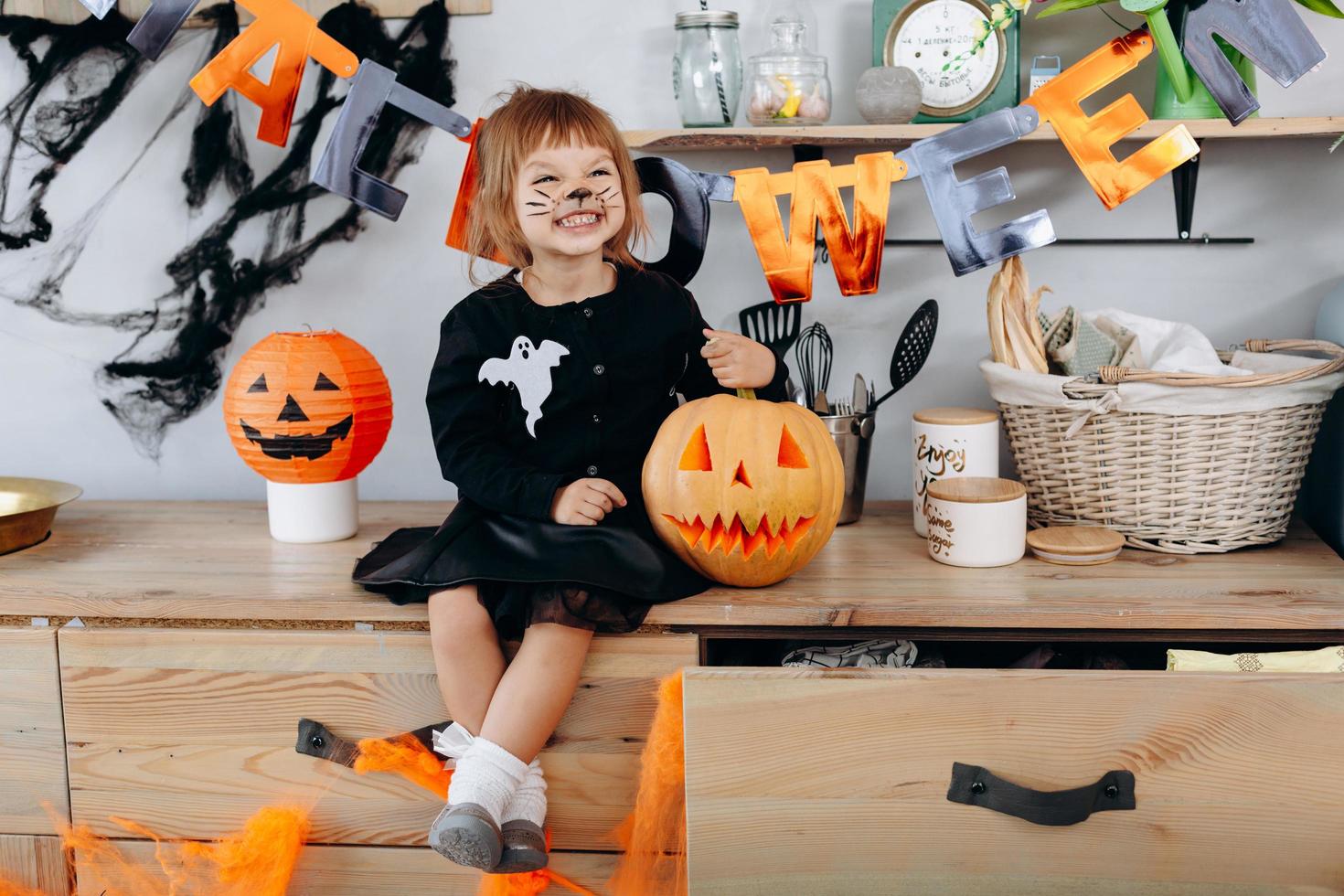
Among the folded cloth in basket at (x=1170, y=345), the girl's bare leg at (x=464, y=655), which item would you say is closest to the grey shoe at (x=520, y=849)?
the girl's bare leg at (x=464, y=655)

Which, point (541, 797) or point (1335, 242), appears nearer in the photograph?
point (541, 797)

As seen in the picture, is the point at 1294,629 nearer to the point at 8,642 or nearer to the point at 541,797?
the point at 541,797

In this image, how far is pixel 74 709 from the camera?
116 cm

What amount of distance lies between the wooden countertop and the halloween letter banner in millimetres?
353

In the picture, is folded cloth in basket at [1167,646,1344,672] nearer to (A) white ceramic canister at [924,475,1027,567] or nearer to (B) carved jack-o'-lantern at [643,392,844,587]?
(A) white ceramic canister at [924,475,1027,567]

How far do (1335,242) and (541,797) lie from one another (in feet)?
3.85

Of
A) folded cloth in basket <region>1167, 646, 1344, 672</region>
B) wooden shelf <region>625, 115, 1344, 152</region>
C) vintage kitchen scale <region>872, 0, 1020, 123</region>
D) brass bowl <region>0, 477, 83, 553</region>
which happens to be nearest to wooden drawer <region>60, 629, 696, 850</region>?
brass bowl <region>0, 477, 83, 553</region>

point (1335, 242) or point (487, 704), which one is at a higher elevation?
point (1335, 242)

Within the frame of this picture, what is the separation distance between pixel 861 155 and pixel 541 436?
486 mm

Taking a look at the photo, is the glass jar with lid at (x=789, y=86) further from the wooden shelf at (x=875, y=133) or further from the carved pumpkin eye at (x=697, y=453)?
the carved pumpkin eye at (x=697, y=453)

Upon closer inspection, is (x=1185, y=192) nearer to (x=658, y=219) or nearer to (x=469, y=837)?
(x=658, y=219)

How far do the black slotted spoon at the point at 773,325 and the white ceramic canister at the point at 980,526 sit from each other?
0.32 m

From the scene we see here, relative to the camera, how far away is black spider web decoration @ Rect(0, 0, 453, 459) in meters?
1.50

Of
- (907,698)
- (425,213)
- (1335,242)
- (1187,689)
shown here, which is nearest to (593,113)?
(425,213)
